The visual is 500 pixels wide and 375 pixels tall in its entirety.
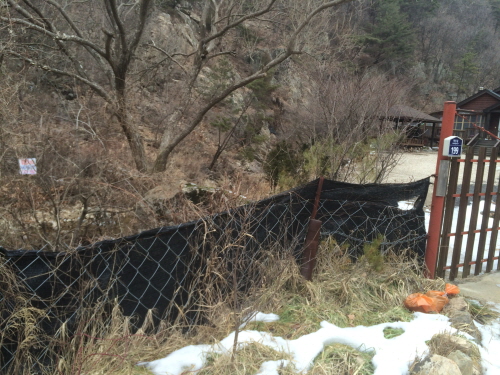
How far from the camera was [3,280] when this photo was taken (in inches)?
84.7

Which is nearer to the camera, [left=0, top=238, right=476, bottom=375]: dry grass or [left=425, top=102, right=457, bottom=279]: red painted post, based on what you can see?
[left=0, top=238, right=476, bottom=375]: dry grass

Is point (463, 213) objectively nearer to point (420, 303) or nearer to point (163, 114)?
point (420, 303)

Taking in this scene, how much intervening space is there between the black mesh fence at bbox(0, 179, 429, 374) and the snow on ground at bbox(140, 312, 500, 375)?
31cm

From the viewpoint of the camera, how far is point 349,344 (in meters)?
2.82

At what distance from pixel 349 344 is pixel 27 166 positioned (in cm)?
345

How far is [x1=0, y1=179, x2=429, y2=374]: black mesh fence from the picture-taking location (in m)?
2.26

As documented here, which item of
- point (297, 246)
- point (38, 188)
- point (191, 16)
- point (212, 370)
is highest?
point (191, 16)

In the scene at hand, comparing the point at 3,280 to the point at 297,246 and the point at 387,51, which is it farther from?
the point at 387,51

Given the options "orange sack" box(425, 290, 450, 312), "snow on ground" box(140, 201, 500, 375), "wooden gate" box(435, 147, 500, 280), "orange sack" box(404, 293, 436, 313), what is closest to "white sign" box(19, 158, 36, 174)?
"snow on ground" box(140, 201, 500, 375)

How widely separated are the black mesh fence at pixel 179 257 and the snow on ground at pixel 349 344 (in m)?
0.31

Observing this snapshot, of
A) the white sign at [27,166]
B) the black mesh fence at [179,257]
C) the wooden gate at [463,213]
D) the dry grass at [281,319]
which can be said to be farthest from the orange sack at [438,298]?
the white sign at [27,166]

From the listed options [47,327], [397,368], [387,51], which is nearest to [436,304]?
[397,368]

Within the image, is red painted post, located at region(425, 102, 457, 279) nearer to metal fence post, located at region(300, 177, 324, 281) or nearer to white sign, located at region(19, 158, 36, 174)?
metal fence post, located at region(300, 177, 324, 281)

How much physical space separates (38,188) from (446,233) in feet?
14.4
